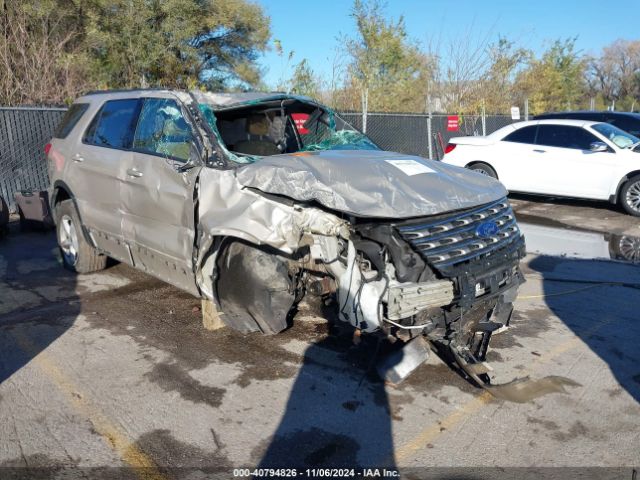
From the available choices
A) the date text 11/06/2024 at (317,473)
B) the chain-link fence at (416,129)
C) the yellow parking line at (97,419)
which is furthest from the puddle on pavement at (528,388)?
the chain-link fence at (416,129)

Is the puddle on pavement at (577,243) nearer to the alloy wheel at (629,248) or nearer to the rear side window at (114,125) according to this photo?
the alloy wheel at (629,248)

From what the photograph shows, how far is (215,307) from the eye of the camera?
15.1 feet

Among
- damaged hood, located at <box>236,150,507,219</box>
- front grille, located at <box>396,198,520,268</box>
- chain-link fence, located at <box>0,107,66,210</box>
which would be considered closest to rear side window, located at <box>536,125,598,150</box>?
damaged hood, located at <box>236,150,507,219</box>

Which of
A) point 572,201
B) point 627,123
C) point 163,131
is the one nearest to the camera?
point 163,131

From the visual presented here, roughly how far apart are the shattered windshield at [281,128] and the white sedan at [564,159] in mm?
6799

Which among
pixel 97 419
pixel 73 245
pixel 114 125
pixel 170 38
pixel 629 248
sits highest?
pixel 170 38

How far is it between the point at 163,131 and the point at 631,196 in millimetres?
8865

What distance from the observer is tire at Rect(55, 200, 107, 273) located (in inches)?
242

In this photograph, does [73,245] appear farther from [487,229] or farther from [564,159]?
[564,159]

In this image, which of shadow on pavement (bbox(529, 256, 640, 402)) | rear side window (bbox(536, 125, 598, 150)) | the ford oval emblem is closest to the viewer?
the ford oval emblem

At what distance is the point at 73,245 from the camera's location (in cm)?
644

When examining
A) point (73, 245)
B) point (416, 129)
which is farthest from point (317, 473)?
point (416, 129)

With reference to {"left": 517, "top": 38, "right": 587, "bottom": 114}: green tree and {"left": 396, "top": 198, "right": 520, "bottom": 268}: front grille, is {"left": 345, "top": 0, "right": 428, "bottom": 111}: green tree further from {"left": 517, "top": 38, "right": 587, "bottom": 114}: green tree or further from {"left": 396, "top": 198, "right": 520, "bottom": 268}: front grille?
{"left": 396, "top": 198, "right": 520, "bottom": 268}: front grille

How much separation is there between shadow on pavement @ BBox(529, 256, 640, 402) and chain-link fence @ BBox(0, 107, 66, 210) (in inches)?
350
